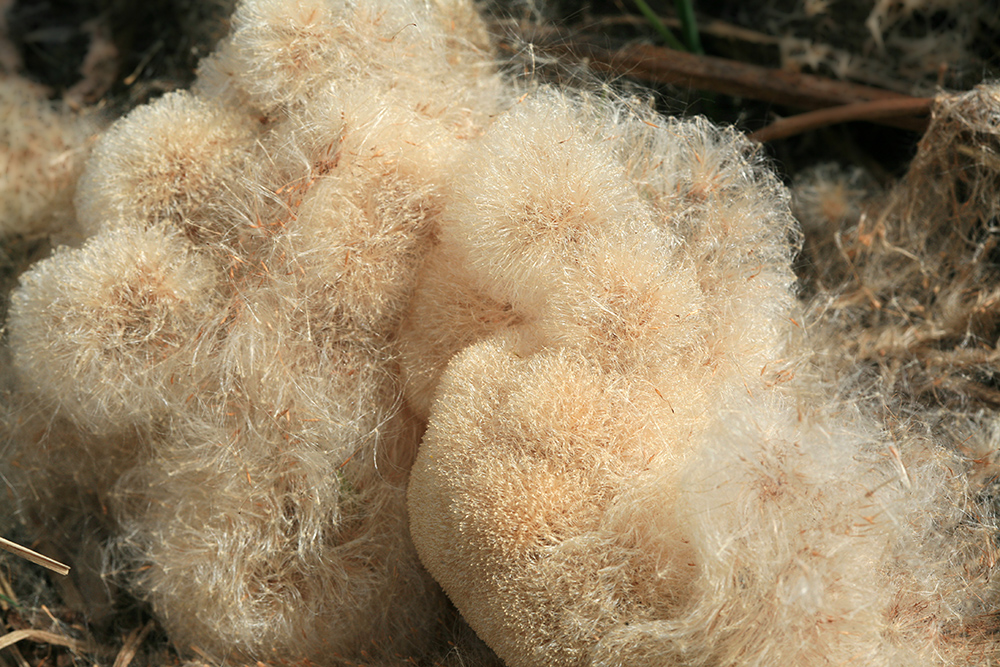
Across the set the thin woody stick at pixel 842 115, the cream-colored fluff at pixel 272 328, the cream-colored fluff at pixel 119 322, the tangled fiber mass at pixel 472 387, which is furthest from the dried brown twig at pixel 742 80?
the cream-colored fluff at pixel 119 322

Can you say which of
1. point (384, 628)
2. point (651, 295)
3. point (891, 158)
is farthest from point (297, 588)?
point (891, 158)

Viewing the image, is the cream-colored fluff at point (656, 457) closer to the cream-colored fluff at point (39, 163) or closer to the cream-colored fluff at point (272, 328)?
the cream-colored fluff at point (272, 328)

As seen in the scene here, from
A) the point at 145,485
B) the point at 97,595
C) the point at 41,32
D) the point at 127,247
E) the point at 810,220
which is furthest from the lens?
the point at 41,32

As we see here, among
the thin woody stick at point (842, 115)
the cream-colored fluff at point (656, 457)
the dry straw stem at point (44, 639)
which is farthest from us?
the thin woody stick at point (842, 115)

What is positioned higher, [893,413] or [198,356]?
[198,356]

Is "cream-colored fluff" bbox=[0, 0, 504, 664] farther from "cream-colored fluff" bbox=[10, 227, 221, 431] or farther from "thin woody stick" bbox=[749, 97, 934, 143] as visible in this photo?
"thin woody stick" bbox=[749, 97, 934, 143]

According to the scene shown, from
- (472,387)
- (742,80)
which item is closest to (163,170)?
(472,387)

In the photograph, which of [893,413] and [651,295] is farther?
[893,413]

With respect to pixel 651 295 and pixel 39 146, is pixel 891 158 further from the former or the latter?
pixel 39 146
